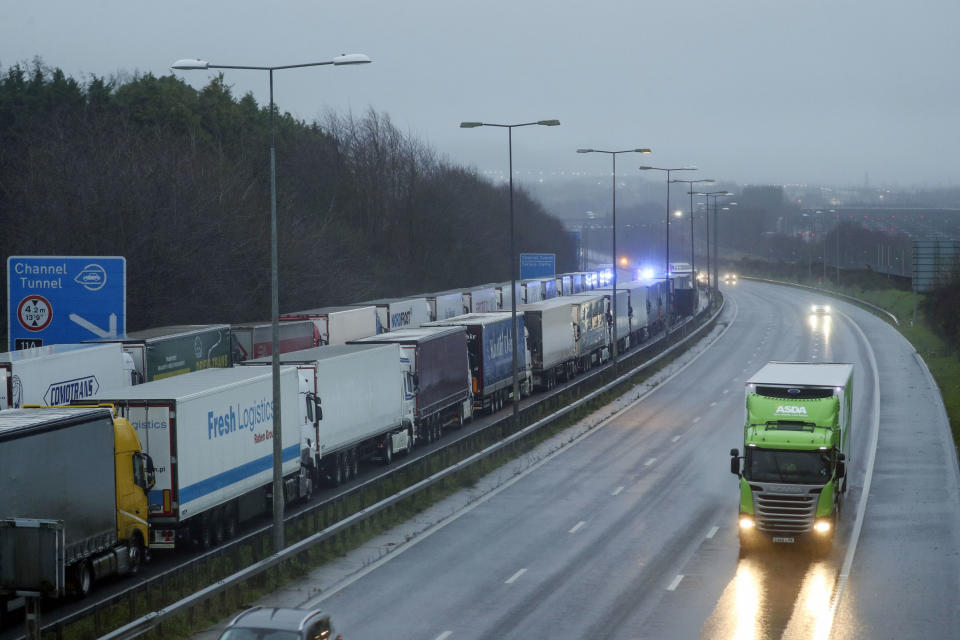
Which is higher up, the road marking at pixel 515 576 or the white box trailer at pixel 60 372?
the white box trailer at pixel 60 372

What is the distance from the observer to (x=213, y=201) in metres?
66.4

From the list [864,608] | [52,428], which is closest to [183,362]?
[52,428]

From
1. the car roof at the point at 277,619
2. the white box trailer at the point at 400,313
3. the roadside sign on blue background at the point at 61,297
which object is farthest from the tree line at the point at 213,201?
the car roof at the point at 277,619

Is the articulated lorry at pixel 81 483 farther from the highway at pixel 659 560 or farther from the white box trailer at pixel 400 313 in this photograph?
the white box trailer at pixel 400 313

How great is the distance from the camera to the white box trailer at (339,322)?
46781 millimetres

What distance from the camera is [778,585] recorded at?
75.1ft

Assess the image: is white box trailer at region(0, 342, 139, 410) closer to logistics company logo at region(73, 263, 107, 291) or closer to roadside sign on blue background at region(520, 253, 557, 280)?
logistics company logo at region(73, 263, 107, 291)

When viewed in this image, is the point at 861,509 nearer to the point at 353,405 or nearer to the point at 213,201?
the point at 353,405

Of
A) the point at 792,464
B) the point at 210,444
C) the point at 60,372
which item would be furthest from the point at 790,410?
the point at 60,372

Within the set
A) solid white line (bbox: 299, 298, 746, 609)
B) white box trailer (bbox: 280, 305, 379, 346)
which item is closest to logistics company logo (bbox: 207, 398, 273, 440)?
solid white line (bbox: 299, 298, 746, 609)

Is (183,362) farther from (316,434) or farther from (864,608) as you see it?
(864,608)

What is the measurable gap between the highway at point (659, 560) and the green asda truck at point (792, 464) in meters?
0.68

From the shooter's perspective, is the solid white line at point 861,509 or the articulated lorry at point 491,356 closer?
the solid white line at point 861,509

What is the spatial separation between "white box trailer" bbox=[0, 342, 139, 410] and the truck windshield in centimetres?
1483
